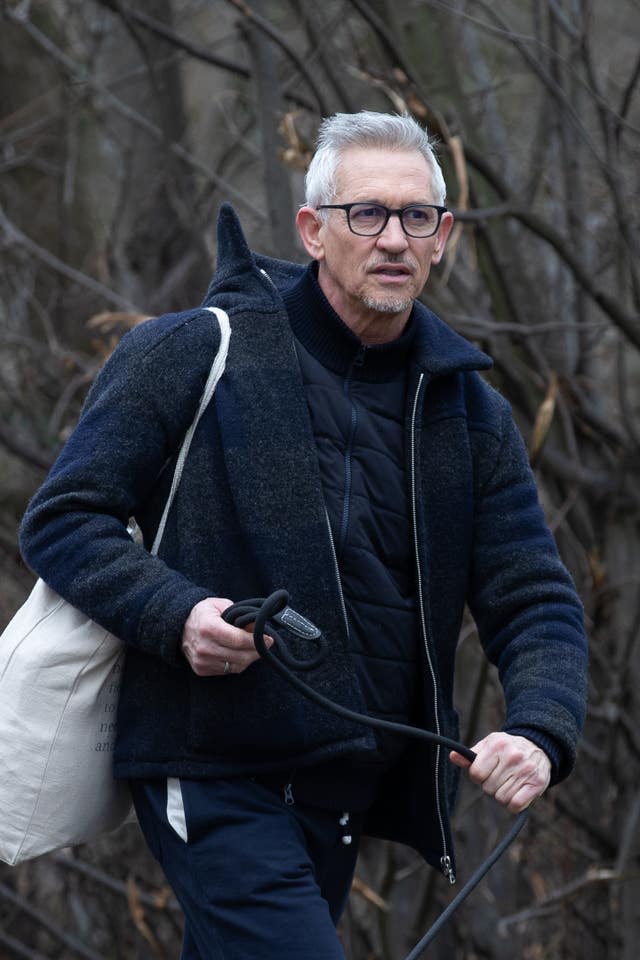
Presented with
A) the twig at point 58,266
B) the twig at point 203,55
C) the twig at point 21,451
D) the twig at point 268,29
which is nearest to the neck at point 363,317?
the twig at point 268,29

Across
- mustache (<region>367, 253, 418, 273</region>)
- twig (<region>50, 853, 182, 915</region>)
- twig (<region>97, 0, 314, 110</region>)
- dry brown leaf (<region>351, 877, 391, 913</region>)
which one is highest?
twig (<region>97, 0, 314, 110</region>)

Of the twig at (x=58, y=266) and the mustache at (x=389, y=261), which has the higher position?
the mustache at (x=389, y=261)

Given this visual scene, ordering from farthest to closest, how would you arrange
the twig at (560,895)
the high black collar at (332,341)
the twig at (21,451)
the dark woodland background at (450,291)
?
the twig at (21,451) < the twig at (560,895) < the dark woodland background at (450,291) < the high black collar at (332,341)

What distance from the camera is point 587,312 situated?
19.3 feet

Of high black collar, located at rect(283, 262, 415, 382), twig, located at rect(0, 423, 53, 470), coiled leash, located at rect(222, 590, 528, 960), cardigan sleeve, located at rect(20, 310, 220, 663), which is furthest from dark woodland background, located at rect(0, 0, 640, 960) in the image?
coiled leash, located at rect(222, 590, 528, 960)

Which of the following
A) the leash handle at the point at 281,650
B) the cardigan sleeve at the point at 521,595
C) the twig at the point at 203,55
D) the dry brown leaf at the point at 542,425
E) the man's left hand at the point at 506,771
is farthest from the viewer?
the twig at the point at 203,55

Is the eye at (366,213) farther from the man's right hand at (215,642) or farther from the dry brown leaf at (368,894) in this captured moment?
the dry brown leaf at (368,894)

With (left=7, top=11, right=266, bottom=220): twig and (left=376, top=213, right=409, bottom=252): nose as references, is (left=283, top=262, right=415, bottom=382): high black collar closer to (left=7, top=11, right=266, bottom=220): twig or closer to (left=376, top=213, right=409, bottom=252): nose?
(left=376, top=213, right=409, bottom=252): nose

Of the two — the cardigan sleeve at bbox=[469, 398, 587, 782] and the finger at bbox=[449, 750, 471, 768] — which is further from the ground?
the cardigan sleeve at bbox=[469, 398, 587, 782]

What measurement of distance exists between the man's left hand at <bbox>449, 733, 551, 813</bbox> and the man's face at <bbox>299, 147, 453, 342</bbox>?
0.86 metres

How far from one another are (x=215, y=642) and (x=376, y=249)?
2.81 feet

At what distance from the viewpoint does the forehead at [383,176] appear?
2.86 metres

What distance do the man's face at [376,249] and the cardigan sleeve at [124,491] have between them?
0.98 ft

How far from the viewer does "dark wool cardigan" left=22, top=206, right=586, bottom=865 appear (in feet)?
8.70
